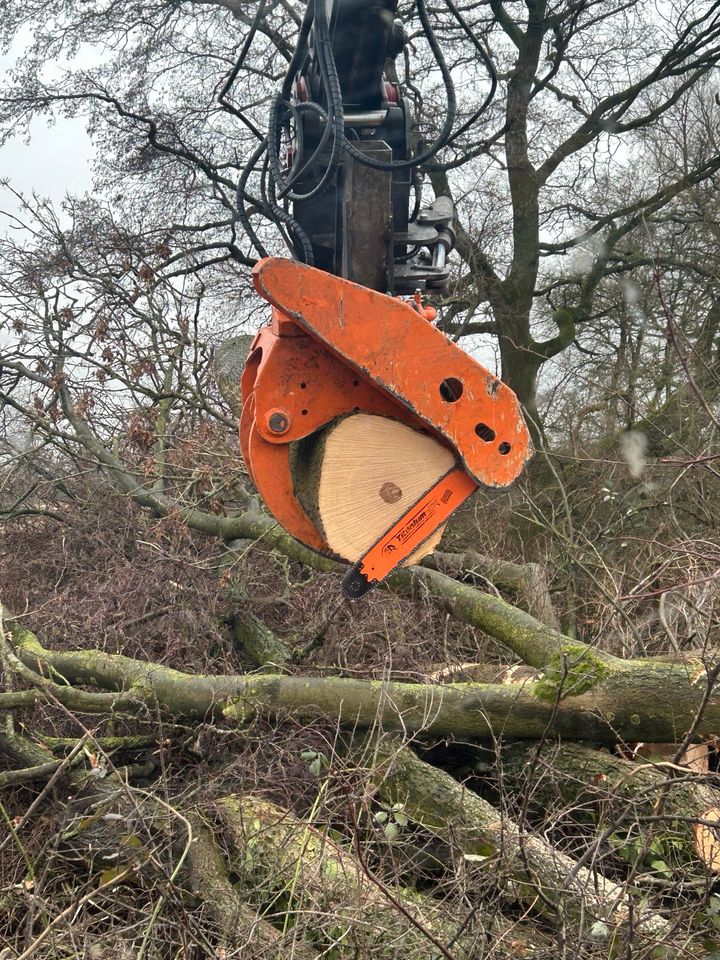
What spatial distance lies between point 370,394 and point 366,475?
0.27m

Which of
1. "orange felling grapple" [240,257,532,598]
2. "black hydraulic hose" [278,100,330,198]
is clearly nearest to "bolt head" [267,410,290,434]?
"orange felling grapple" [240,257,532,598]

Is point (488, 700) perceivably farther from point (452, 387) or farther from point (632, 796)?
point (452, 387)

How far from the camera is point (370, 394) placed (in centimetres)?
270

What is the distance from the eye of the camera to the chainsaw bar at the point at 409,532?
256cm

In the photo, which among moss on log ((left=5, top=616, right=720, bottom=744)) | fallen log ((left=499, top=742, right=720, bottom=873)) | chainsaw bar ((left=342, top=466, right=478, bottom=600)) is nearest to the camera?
chainsaw bar ((left=342, top=466, right=478, bottom=600))

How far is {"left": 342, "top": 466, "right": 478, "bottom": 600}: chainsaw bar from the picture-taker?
8.41 feet

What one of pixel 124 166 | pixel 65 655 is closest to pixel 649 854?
pixel 65 655

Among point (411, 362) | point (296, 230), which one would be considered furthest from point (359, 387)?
point (296, 230)

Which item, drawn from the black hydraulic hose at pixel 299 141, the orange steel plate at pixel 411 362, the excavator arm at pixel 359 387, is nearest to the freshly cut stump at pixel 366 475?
the excavator arm at pixel 359 387

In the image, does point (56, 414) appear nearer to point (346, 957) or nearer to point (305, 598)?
point (305, 598)

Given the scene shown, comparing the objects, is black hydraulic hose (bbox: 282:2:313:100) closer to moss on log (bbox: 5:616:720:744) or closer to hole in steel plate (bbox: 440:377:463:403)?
hole in steel plate (bbox: 440:377:463:403)

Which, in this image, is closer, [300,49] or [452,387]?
[452,387]

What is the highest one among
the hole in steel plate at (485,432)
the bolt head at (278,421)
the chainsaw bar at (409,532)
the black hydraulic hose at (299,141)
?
the black hydraulic hose at (299,141)

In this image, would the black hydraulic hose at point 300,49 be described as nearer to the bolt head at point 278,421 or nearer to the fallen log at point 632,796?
the bolt head at point 278,421
